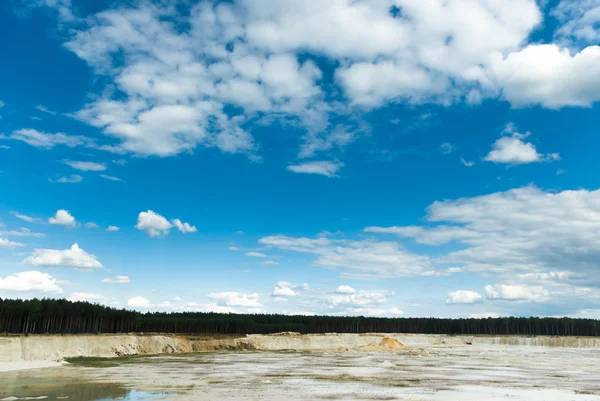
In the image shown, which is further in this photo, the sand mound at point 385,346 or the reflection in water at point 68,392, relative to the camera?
the sand mound at point 385,346

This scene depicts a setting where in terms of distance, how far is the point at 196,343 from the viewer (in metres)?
119

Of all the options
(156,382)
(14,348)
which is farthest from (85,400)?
(14,348)

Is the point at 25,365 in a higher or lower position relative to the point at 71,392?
lower

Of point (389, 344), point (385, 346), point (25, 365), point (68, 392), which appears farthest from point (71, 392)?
point (389, 344)

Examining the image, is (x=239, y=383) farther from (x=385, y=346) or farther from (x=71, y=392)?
(x=385, y=346)

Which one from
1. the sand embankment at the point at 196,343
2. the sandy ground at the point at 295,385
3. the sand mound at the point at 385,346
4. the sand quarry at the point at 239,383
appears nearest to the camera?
the sandy ground at the point at 295,385

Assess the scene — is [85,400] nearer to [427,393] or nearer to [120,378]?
[120,378]

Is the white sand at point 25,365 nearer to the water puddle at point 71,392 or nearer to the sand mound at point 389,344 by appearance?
the water puddle at point 71,392

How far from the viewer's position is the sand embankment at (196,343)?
246 feet

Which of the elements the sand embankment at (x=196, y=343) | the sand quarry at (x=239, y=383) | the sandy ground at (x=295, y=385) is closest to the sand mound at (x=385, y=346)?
the sand embankment at (x=196, y=343)

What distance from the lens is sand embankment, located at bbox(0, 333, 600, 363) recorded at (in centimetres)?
7494

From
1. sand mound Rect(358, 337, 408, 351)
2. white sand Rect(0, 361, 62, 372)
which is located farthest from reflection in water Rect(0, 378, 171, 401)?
sand mound Rect(358, 337, 408, 351)

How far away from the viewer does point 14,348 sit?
71.6 m

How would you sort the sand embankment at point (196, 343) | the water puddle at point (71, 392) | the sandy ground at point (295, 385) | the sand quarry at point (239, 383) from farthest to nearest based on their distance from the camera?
the sand embankment at point (196, 343)
the sand quarry at point (239, 383)
the sandy ground at point (295, 385)
the water puddle at point (71, 392)
